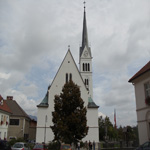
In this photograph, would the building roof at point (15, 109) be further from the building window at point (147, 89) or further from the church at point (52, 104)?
the building window at point (147, 89)

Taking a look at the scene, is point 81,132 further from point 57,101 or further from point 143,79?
point 143,79

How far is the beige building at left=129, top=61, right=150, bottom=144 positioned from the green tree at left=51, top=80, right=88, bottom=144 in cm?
718

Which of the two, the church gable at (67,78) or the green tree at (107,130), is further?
the green tree at (107,130)

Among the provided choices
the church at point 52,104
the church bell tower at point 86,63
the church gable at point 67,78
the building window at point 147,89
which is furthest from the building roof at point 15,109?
the building window at point 147,89

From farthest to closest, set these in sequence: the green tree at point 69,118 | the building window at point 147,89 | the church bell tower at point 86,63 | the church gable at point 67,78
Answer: the church bell tower at point 86,63 → the church gable at point 67,78 → the green tree at point 69,118 → the building window at point 147,89

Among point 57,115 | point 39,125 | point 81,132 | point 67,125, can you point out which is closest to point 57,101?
point 57,115

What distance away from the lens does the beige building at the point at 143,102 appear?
17.5m

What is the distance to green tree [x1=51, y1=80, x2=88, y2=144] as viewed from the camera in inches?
875

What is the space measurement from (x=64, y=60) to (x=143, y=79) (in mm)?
23859

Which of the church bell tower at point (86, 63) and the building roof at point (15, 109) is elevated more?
the church bell tower at point (86, 63)

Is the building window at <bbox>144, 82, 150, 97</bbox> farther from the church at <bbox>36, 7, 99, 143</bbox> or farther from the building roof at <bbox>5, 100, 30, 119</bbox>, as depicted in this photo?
the building roof at <bbox>5, 100, 30, 119</bbox>

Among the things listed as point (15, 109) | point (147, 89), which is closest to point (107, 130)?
point (15, 109)

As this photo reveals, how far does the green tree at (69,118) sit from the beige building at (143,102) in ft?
23.6

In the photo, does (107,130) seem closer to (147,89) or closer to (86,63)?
(86,63)
